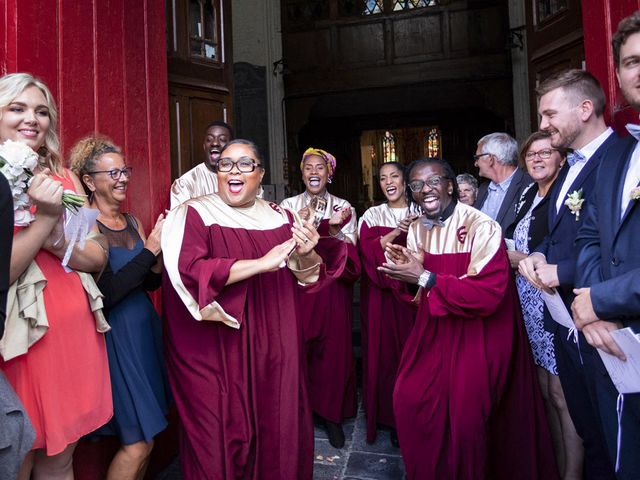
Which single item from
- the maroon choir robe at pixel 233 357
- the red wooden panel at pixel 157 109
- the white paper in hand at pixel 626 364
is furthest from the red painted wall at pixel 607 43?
the red wooden panel at pixel 157 109

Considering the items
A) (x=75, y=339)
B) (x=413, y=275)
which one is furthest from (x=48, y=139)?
(x=413, y=275)

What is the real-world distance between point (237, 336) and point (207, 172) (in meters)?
1.75

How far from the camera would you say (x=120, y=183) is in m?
2.75

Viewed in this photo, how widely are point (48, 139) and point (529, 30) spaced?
4141 mm

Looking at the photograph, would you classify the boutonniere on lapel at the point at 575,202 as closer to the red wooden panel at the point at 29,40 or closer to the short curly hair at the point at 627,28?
the short curly hair at the point at 627,28

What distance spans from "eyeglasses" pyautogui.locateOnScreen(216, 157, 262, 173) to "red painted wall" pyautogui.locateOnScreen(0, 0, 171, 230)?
99 centimetres

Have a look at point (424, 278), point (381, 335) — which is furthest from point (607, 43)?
point (381, 335)

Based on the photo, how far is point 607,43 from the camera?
288cm

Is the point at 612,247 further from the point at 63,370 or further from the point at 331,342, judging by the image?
the point at 331,342

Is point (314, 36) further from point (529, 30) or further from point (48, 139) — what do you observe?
point (48, 139)

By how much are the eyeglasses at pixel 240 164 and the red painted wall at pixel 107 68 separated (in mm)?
993

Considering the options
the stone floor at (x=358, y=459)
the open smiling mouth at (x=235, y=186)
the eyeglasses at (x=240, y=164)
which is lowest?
the stone floor at (x=358, y=459)

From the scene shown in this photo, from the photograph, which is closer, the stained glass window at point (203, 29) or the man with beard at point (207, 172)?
the man with beard at point (207, 172)

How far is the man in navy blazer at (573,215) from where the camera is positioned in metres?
2.25
